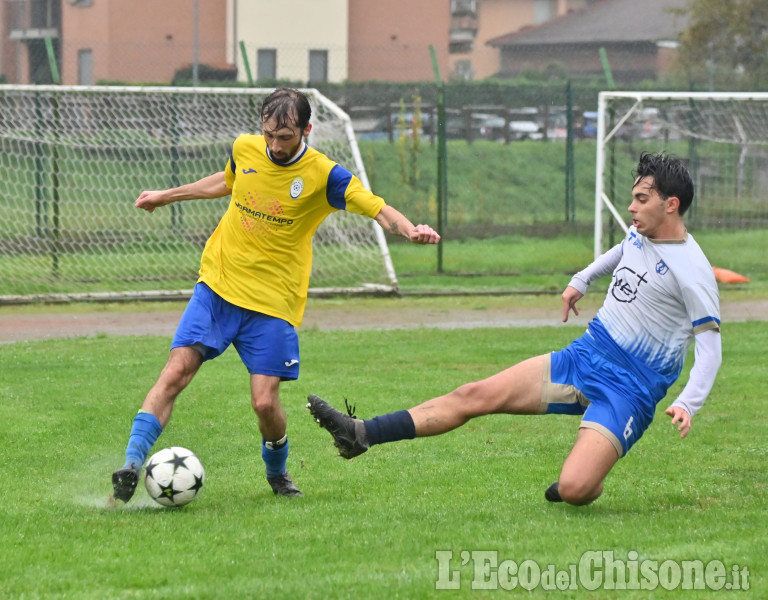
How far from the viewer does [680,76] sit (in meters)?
28.6

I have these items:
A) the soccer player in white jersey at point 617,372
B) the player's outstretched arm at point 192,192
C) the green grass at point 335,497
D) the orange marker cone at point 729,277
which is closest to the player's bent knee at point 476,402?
the soccer player in white jersey at point 617,372

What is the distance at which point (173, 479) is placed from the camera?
19.0ft

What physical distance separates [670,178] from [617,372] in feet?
3.25

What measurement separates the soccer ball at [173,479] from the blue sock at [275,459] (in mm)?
466

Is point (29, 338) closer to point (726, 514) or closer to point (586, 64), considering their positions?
point (726, 514)

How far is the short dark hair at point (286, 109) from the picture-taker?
593cm

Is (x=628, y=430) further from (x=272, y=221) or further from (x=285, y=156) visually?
(x=285, y=156)

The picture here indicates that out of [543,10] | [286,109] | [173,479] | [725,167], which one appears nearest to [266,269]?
[286,109]

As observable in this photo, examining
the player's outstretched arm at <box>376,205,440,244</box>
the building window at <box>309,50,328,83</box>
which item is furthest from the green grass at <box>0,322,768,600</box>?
the building window at <box>309,50,328,83</box>

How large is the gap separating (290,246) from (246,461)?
153cm

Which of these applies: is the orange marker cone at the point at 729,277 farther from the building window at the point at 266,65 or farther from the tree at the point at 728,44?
the building window at the point at 266,65

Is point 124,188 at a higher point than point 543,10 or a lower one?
lower

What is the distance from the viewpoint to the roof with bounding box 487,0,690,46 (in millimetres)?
51781

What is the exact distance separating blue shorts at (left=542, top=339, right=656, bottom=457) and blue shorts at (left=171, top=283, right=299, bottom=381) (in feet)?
4.55
